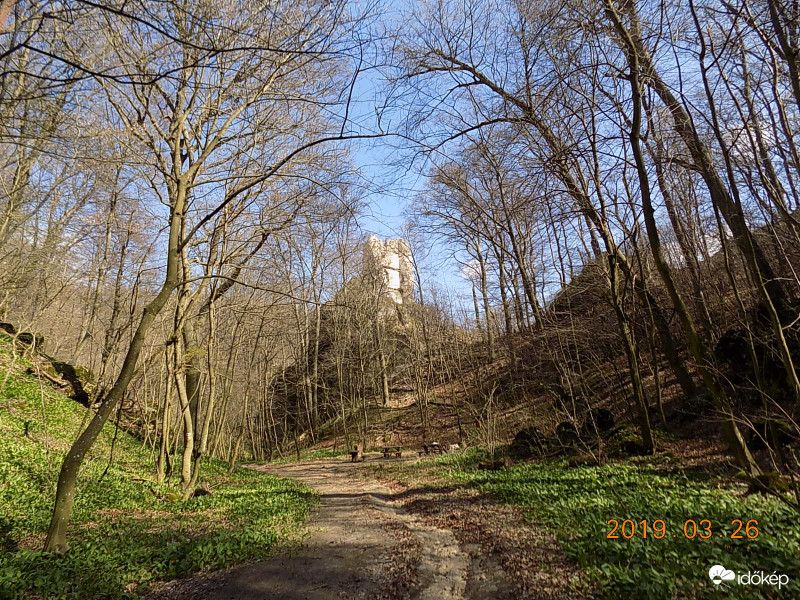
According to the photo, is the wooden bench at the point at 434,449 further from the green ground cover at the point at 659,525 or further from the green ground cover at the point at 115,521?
the green ground cover at the point at 659,525

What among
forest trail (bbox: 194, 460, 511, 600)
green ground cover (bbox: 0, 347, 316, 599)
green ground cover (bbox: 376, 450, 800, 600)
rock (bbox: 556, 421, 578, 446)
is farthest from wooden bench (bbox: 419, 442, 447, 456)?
forest trail (bbox: 194, 460, 511, 600)

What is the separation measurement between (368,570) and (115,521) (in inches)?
159

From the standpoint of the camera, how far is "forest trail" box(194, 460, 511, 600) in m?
4.23

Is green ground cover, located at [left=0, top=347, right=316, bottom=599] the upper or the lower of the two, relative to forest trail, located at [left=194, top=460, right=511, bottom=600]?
Result: upper

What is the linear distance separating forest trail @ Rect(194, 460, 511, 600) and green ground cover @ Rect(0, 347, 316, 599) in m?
0.50

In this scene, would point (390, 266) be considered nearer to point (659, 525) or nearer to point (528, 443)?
point (528, 443)

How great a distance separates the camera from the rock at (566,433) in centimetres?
970

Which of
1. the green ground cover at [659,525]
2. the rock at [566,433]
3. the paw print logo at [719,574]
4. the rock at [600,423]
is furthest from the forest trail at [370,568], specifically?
the rock at [600,423]

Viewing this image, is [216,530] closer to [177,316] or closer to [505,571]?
[505,571]

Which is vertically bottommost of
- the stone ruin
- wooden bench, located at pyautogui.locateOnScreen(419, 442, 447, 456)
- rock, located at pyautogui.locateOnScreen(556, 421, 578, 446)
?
wooden bench, located at pyautogui.locateOnScreen(419, 442, 447, 456)

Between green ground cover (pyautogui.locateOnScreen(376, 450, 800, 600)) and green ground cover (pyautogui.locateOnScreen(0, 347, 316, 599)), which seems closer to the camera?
green ground cover (pyautogui.locateOnScreen(376, 450, 800, 600))

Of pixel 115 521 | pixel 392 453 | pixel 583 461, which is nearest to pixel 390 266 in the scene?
pixel 392 453

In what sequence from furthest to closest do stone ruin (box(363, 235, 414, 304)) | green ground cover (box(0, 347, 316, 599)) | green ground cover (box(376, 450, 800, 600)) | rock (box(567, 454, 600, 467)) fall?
1. stone ruin (box(363, 235, 414, 304))
2. rock (box(567, 454, 600, 467))
3. green ground cover (box(0, 347, 316, 599))
4. green ground cover (box(376, 450, 800, 600))

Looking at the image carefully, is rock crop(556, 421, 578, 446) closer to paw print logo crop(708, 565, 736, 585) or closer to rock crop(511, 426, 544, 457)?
rock crop(511, 426, 544, 457)
